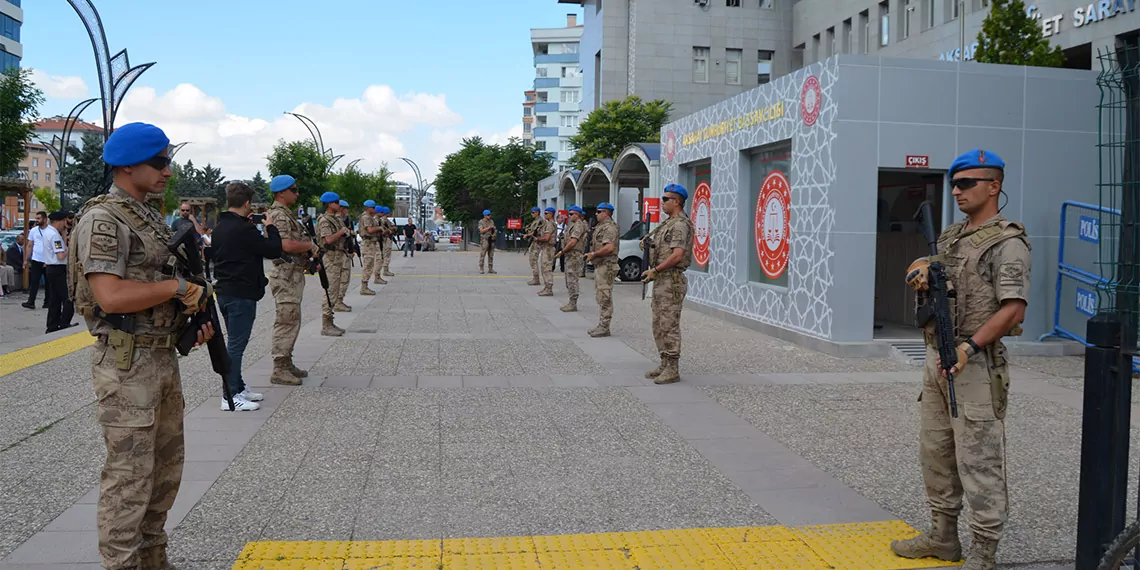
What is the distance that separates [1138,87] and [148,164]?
4.25m

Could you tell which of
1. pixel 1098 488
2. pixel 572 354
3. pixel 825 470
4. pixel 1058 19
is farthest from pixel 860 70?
pixel 1058 19

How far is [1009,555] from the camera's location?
4371 mm

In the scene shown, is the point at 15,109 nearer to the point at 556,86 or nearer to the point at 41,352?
the point at 41,352

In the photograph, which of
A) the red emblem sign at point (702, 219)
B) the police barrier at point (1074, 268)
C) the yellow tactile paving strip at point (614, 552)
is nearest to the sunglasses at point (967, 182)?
the yellow tactile paving strip at point (614, 552)

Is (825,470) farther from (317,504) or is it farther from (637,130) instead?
(637,130)

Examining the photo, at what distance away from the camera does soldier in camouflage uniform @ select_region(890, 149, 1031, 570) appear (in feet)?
12.8

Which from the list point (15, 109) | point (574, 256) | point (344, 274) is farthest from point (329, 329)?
point (15, 109)

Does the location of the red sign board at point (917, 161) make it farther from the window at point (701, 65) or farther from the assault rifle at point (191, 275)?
the window at point (701, 65)

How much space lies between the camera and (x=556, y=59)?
101 metres

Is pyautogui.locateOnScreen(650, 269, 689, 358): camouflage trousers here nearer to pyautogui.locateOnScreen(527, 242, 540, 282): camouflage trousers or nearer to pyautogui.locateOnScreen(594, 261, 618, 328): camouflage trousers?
pyautogui.locateOnScreen(594, 261, 618, 328): camouflage trousers

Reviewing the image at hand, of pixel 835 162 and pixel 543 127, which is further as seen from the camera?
pixel 543 127

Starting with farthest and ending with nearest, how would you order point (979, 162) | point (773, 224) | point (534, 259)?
point (534, 259) → point (773, 224) → point (979, 162)

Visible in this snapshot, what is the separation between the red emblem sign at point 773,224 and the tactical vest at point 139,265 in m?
9.86

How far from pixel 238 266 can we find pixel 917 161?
8012 mm
